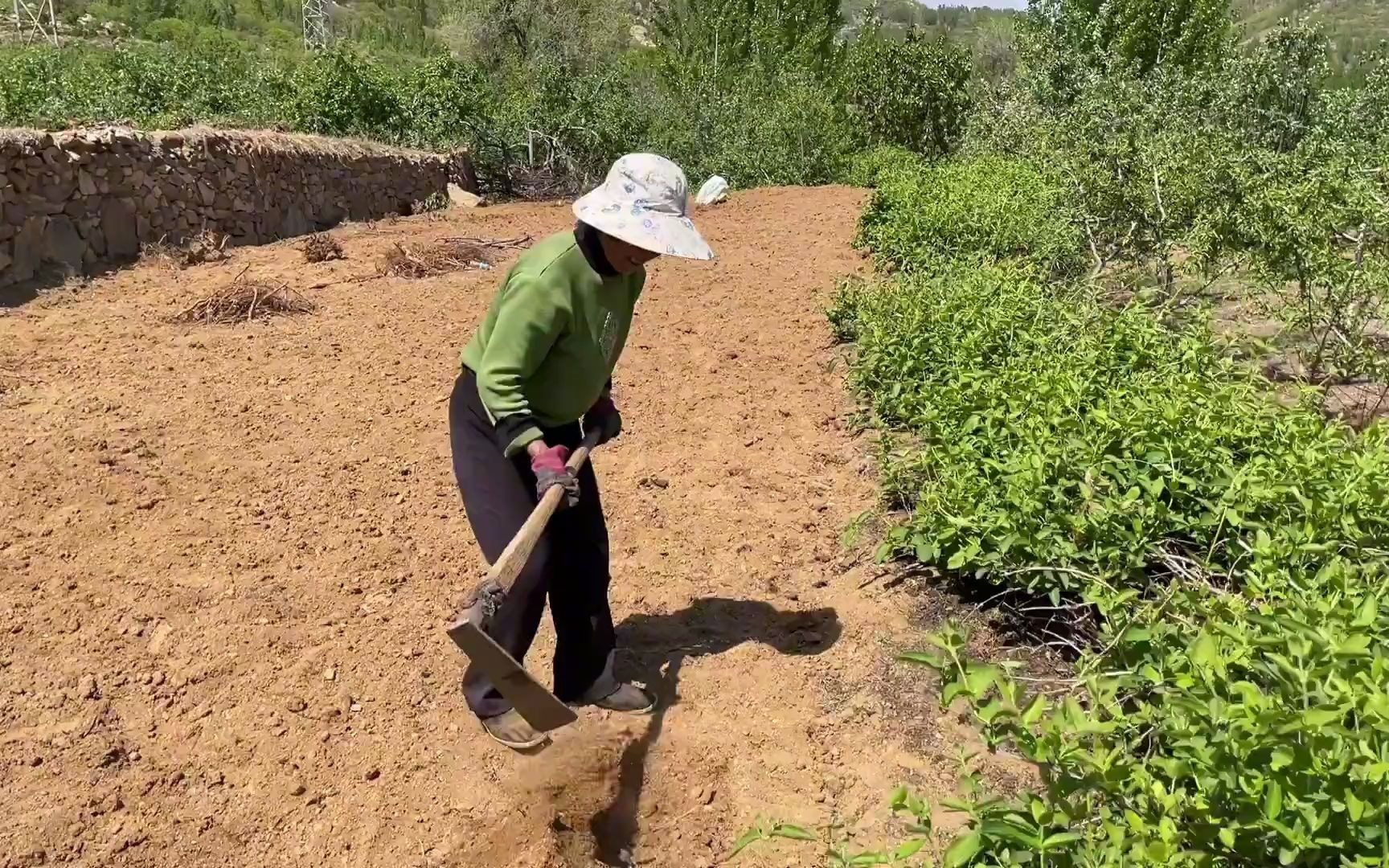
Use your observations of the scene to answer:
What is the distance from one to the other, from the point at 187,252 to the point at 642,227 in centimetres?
698

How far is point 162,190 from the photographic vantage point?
8344 mm

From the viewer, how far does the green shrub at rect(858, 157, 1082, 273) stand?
21.0ft

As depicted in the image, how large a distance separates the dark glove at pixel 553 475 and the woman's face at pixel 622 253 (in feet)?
1.59

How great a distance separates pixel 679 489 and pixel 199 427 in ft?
7.61

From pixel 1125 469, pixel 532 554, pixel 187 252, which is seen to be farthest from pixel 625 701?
pixel 187 252

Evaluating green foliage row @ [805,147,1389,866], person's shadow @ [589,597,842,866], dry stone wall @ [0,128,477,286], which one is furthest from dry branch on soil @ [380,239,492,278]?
person's shadow @ [589,597,842,866]

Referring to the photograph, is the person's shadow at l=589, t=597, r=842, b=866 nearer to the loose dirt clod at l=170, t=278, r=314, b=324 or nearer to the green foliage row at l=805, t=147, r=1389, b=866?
the green foliage row at l=805, t=147, r=1389, b=866

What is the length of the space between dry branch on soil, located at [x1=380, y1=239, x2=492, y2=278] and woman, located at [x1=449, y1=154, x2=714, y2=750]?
566 centimetres

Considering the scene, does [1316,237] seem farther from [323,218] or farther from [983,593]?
[323,218]

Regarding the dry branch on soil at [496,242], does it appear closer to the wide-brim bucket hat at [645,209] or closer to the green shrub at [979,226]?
the green shrub at [979,226]

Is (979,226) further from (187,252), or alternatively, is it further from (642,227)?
(187,252)

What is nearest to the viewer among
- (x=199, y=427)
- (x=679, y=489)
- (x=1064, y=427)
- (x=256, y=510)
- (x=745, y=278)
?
(x=1064, y=427)

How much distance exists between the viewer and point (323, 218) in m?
11.0

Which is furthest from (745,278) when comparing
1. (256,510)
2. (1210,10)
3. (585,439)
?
(1210,10)
